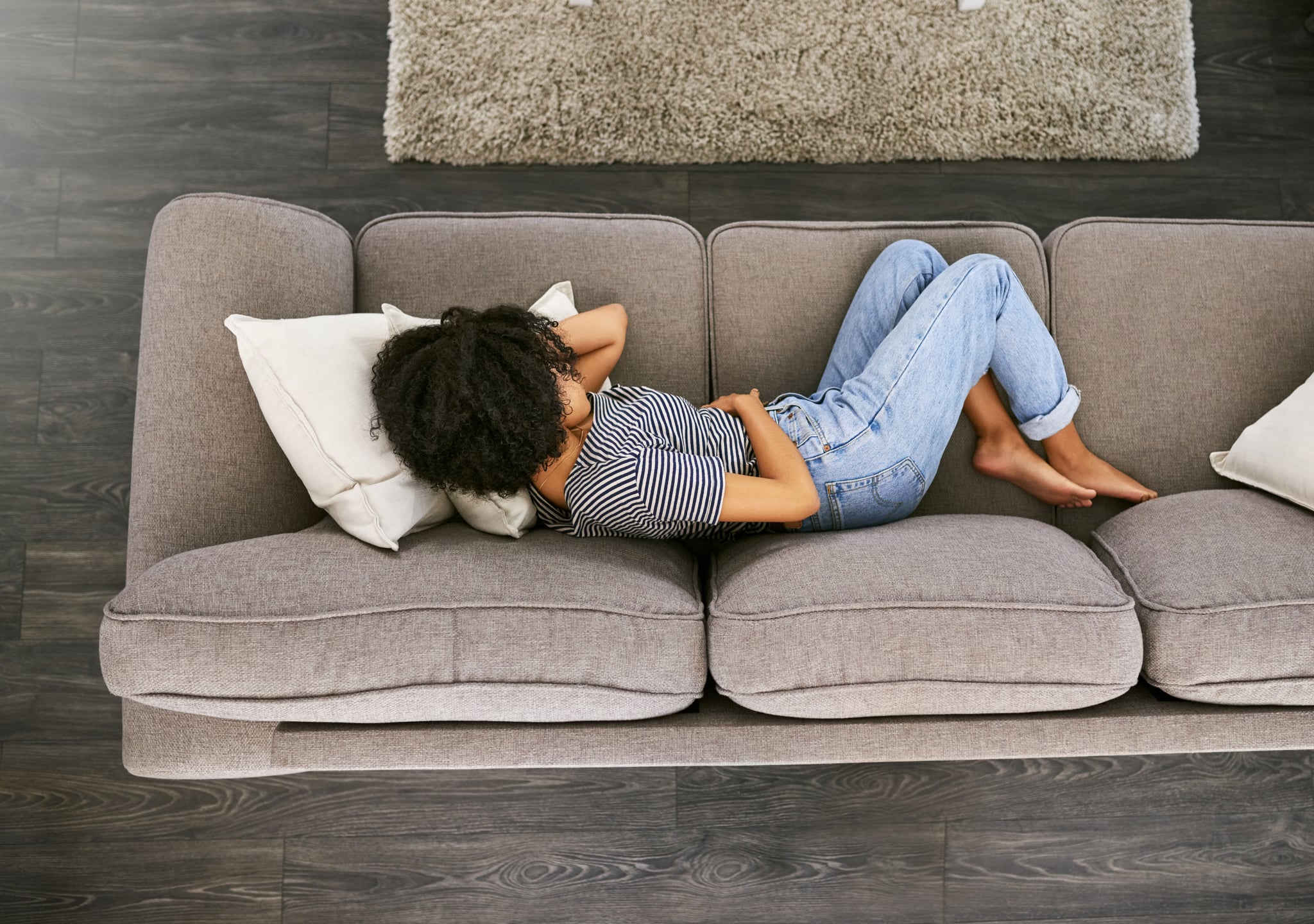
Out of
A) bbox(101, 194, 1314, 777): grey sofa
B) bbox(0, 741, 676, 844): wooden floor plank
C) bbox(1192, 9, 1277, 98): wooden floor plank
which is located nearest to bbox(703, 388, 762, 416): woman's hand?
bbox(101, 194, 1314, 777): grey sofa

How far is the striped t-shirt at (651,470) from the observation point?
114cm

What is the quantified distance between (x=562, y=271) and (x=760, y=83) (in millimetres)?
762

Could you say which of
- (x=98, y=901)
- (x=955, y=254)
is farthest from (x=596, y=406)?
(x=98, y=901)

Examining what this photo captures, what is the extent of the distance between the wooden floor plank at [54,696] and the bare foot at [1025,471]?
168 cm

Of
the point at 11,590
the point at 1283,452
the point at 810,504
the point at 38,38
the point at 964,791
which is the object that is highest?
the point at 38,38

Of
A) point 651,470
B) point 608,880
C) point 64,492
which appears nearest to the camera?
point 651,470

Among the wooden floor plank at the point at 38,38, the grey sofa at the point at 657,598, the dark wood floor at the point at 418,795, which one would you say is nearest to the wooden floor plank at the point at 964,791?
the dark wood floor at the point at 418,795

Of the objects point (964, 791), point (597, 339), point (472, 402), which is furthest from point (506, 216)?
point (964, 791)

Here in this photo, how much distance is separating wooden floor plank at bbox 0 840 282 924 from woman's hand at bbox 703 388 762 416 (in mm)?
1189

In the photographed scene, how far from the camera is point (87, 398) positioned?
1729 millimetres

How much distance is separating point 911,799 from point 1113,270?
102cm

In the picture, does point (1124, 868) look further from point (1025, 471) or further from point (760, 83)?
point (760, 83)

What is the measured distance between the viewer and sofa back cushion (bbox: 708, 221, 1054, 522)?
1384mm

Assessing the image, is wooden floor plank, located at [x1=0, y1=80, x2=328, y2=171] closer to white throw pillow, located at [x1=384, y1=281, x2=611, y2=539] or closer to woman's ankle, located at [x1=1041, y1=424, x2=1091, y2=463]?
white throw pillow, located at [x1=384, y1=281, x2=611, y2=539]
